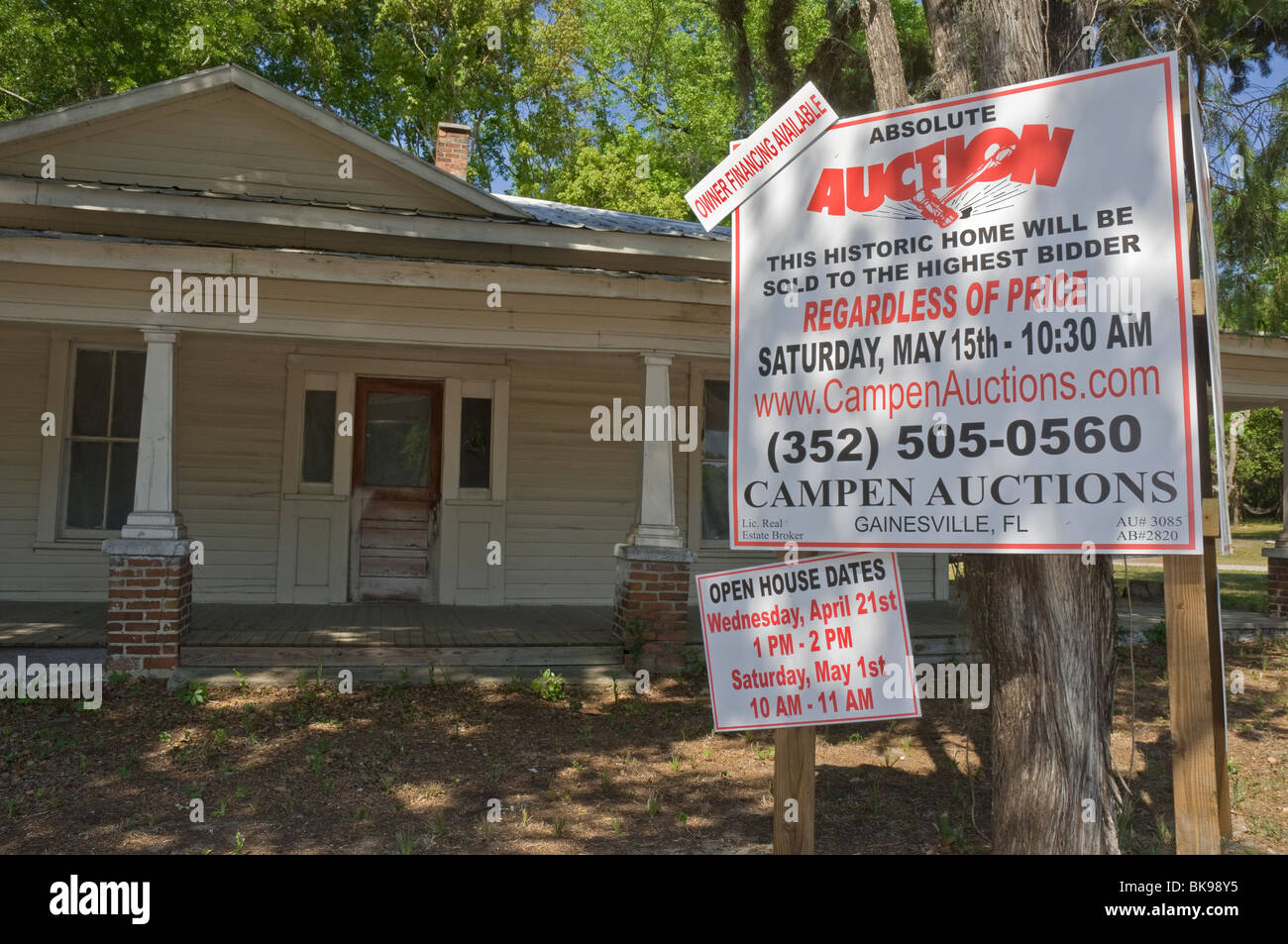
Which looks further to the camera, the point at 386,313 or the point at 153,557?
the point at 386,313

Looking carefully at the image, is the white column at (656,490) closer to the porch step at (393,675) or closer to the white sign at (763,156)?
the porch step at (393,675)

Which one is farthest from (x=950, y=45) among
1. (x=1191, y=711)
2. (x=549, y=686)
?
(x=549, y=686)

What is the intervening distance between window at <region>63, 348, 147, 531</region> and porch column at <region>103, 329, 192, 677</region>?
2.21 meters

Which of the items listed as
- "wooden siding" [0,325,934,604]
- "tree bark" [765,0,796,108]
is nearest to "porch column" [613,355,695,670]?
"wooden siding" [0,325,934,604]

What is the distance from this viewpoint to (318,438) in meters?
9.28

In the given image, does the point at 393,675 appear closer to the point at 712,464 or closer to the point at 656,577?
the point at 656,577

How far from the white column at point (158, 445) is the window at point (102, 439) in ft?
7.16

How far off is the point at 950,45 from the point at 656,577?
14.3ft

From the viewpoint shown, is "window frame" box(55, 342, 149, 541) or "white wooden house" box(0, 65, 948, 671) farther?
"window frame" box(55, 342, 149, 541)

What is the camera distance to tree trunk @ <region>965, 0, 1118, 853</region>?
3.53 m

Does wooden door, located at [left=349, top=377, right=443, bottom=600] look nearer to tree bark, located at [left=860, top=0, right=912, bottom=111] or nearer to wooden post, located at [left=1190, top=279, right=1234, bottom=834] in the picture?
tree bark, located at [left=860, top=0, right=912, bottom=111]

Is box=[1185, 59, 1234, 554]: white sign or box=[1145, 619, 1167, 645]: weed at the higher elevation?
box=[1185, 59, 1234, 554]: white sign

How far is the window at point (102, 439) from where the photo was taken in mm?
8883

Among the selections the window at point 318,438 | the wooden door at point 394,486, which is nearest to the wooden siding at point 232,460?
the window at point 318,438
